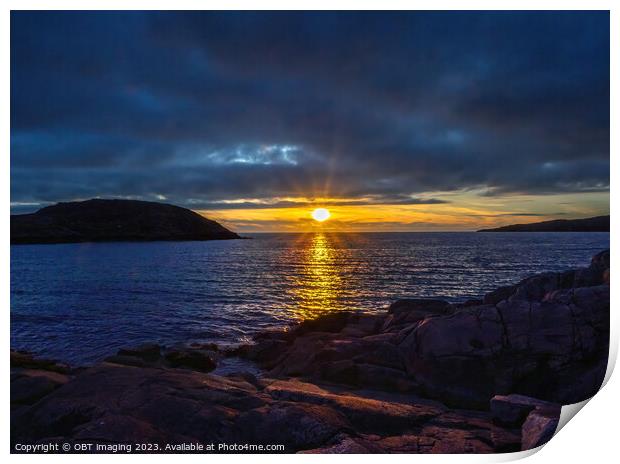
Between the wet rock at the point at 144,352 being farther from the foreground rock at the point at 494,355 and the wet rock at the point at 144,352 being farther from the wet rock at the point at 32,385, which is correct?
the foreground rock at the point at 494,355

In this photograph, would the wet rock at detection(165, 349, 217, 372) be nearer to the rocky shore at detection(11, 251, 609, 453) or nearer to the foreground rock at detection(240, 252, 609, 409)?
the rocky shore at detection(11, 251, 609, 453)

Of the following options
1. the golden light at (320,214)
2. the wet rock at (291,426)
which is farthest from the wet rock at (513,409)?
the golden light at (320,214)

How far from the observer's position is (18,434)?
6941mm

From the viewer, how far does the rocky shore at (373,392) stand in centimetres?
660

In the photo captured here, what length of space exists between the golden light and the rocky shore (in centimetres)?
441

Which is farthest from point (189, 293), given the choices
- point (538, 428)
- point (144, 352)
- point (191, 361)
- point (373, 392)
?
point (538, 428)

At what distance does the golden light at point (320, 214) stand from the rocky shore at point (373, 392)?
441cm

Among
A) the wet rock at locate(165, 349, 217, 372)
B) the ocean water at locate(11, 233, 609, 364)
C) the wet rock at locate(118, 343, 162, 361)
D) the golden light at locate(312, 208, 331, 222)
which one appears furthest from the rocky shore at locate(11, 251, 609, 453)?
the ocean water at locate(11, 233, 609, 364)

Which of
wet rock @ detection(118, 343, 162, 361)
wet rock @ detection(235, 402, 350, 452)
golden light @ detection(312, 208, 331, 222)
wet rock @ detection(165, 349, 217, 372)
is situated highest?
golden light @ detection(312, 208, 331, 222)

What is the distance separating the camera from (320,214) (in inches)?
535

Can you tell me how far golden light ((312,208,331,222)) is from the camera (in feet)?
44.1
